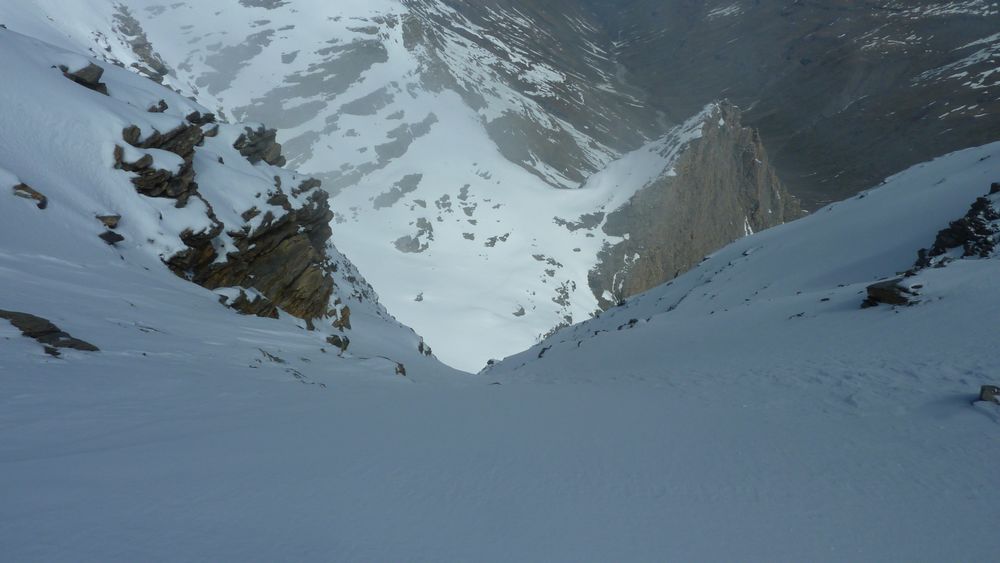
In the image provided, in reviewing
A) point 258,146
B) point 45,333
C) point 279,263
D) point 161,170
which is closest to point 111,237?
point 161,170

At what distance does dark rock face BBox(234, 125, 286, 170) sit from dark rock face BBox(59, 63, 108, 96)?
4.98 meters

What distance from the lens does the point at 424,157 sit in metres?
64.4

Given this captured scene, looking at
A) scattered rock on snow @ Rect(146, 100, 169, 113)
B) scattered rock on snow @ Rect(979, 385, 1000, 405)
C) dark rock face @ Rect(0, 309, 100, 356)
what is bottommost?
scattered rock on snow @ Rect(979, 385, 1000, 405)

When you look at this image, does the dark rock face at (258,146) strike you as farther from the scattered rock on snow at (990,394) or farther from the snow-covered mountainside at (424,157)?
the snow-covered mountainside at (424,157)

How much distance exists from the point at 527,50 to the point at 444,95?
60724 mm

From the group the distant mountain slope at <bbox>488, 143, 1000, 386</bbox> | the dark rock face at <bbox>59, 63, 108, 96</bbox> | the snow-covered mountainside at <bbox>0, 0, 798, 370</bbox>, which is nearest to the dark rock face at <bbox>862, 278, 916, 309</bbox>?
the distant mountain slope at <bbox>488, 143, 1000, 386</bbox>

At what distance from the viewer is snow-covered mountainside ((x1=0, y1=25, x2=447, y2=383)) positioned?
282 inches

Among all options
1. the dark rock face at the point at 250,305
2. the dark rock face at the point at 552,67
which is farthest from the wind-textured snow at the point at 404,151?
the dark rock face at the point at 250,305

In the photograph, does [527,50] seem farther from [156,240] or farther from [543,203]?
[156,240]

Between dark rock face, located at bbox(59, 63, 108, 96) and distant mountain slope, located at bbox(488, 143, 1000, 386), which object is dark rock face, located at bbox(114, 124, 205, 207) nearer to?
dark rock face, located at bbox(59, 63, 108, 96)

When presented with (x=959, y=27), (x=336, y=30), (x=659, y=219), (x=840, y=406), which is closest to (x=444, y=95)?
(x=336, y=30)

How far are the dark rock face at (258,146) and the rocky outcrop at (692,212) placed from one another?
3774cm

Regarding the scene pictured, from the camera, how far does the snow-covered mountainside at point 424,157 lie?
1893 inches

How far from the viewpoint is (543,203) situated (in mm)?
63156
